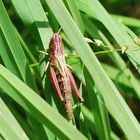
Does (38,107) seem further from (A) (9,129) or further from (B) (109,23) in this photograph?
(B) (109,23)

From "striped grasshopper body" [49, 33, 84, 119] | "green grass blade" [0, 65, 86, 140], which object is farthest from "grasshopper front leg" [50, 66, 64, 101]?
"green grass blade" [0, 65, 86, 140]

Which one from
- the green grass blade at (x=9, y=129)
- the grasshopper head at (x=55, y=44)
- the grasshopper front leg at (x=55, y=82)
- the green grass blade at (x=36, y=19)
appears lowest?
the grasshopper front leg at (x=55, y=82)

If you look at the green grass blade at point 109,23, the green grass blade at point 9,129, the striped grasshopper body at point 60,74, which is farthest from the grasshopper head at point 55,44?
the green grass blade at point 9,129

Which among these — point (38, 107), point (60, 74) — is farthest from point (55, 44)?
point (38, 107)

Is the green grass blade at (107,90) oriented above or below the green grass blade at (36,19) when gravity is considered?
below

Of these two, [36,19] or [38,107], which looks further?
[36,19]

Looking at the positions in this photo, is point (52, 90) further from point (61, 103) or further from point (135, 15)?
point (135, 15)

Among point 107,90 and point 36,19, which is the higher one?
point 36,19

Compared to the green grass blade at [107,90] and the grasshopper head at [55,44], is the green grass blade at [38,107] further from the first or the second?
the grasshopper head at [55,44]

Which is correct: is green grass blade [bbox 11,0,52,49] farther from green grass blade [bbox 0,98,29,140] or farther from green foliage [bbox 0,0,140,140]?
green grass blade [bbox 0,98,29,140]
